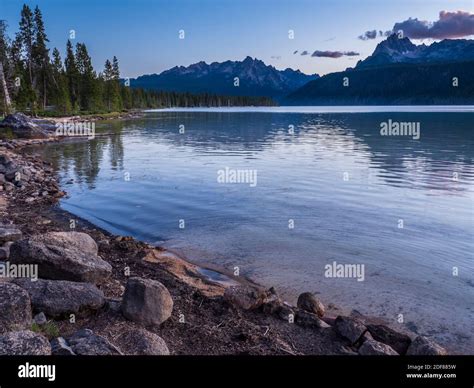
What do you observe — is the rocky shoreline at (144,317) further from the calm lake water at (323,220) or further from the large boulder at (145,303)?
the calm lake water at (323,220)

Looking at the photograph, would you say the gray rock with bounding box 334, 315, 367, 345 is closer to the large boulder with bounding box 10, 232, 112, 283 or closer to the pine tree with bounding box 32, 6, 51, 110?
the large boulder with bounding box 10, 232, 112, 283

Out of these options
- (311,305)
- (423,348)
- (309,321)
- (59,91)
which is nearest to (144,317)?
(309,321)

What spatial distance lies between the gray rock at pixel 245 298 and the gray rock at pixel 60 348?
12.7 ft

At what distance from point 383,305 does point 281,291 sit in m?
2.46

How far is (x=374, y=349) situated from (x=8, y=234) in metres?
9.93

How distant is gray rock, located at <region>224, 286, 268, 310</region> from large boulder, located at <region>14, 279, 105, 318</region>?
265 centimetres

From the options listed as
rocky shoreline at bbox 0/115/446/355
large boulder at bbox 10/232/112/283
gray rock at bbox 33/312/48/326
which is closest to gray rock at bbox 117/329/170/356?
rocky shoreline at bbox 0/115/446/355

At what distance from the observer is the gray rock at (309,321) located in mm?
8539

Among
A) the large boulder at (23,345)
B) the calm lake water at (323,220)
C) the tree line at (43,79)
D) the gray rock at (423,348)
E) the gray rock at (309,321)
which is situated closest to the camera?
the large boulder at (23,345)

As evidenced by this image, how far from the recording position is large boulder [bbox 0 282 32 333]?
647 cm

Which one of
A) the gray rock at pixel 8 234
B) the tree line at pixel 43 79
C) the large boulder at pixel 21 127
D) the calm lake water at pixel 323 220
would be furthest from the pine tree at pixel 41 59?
the gray rock at pixel 8 234

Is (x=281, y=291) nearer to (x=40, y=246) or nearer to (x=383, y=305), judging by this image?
(x=383, y=305)

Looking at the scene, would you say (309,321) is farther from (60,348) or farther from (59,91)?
(59,91)

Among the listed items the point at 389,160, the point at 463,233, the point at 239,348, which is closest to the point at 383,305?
the point at 239,348
